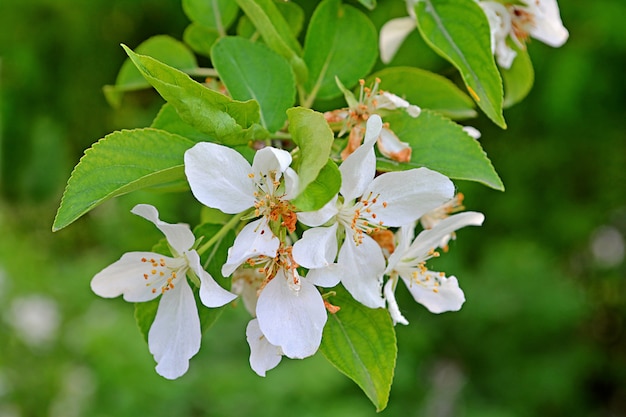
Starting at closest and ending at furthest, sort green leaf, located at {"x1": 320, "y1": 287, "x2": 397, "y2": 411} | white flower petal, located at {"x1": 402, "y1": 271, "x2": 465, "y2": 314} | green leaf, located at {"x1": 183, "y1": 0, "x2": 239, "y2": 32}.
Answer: green leaf, located at {"x1": 320, "y1": 287, "x2": 397, "y2": 411}
white flower petal, located at {"x1": 402, "y1": 271, "x2": 465, "y2": 314}
green leaf, located at {"x1": 183, "y1": 0, "x2": 239, "y2": 32}

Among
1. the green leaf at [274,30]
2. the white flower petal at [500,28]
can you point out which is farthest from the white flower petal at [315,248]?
the white flower petal at [500,28]

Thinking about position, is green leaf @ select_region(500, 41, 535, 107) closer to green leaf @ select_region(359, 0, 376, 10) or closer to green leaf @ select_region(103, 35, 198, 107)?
green leaf @ select_region(359, 0, 376, 10)

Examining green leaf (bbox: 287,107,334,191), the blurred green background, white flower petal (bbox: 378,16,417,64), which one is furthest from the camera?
the blurred green background

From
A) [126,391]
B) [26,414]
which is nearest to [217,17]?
[126,391]

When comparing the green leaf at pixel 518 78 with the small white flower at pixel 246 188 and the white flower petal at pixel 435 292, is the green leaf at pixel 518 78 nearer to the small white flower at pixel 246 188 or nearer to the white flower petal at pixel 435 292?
the white flower petal at pixel 435 292

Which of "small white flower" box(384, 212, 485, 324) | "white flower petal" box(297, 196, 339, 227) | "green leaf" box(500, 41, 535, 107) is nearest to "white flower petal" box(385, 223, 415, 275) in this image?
"small white flower" box(384, 212, 485, 324)

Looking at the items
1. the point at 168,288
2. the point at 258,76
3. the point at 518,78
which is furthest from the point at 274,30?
the point at 518,78

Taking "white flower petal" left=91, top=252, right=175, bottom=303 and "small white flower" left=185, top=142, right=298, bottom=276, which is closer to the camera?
"small white flower" left=185, top=142, right=298, bottom=276

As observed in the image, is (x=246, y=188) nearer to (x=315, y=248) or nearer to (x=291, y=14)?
(x=315, y=248)
